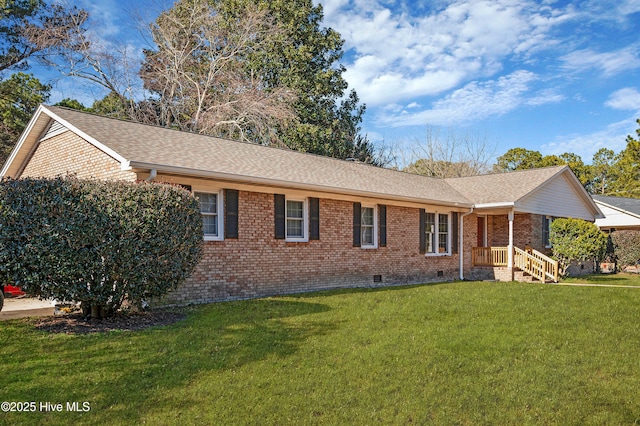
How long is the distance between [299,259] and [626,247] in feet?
55.2

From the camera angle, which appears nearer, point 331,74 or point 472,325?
point 472,325

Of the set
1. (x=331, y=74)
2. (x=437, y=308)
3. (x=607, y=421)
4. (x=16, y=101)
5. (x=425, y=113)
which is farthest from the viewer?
(x=425, y=113)

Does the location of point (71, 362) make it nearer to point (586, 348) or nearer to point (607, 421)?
point (607, 421)

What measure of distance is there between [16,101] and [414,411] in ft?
83.5

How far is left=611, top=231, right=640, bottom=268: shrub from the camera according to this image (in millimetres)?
21266

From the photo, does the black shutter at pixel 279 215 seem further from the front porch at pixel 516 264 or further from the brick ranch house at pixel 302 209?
the front porch at pixel 516 264

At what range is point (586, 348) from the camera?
696 cm

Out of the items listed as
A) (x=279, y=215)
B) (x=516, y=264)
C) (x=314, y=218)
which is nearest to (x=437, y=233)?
(x=516, y=264)

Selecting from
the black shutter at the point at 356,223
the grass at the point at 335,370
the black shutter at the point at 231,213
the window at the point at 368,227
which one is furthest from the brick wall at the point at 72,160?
the window at the point at 368,227

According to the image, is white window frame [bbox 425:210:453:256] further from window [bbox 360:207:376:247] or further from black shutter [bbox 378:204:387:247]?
window [bbox 360:207:376:247]

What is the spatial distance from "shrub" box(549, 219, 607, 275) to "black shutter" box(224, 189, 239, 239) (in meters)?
13.0

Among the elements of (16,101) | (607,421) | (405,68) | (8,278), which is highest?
(405,68)

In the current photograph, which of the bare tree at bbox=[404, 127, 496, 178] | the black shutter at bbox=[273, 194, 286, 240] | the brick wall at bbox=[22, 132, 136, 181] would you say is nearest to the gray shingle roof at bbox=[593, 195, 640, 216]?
the bare tree at bbox=[404, 127, 496, 178]

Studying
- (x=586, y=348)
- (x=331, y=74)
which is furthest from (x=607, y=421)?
(x=331, y=74)
